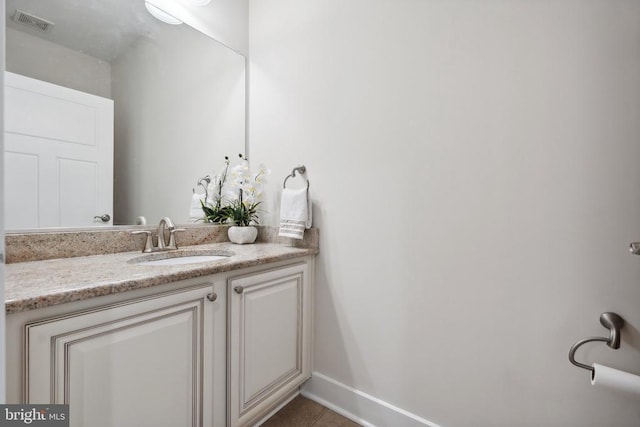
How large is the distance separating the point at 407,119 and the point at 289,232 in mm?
769

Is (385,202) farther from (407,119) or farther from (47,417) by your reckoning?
(47,417)


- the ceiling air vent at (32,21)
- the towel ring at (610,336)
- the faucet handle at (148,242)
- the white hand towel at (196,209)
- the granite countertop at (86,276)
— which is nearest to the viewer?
the granite countertop at (86,276)

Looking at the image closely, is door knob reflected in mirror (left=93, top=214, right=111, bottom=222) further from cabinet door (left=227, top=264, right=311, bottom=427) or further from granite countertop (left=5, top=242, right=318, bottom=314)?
cabinet door (left=227, top=264, right=311, bottom=427)

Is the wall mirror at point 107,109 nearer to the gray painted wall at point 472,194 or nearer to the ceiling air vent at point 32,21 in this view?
the ceiling air vent at point 32,21

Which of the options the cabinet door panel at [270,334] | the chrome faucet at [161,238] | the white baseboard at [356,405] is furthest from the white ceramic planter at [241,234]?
the white baseboard at [356,405]

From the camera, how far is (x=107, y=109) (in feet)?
4.25

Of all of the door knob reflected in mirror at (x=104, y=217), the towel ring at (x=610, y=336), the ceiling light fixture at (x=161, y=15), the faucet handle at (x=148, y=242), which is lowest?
the towel ring at (x=610, y=336)

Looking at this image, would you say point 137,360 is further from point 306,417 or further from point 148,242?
point 306,417

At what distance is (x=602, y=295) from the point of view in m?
0.95

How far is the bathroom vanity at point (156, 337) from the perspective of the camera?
73 centimetres

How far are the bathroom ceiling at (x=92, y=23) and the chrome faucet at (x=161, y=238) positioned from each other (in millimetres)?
751

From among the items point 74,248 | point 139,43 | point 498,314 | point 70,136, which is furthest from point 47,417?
point 139,43

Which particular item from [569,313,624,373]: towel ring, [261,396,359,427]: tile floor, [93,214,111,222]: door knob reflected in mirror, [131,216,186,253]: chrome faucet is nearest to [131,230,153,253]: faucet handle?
[131,216,186,253]: chrome faucet

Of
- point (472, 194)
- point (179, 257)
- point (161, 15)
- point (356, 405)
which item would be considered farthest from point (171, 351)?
point (161, 15)
